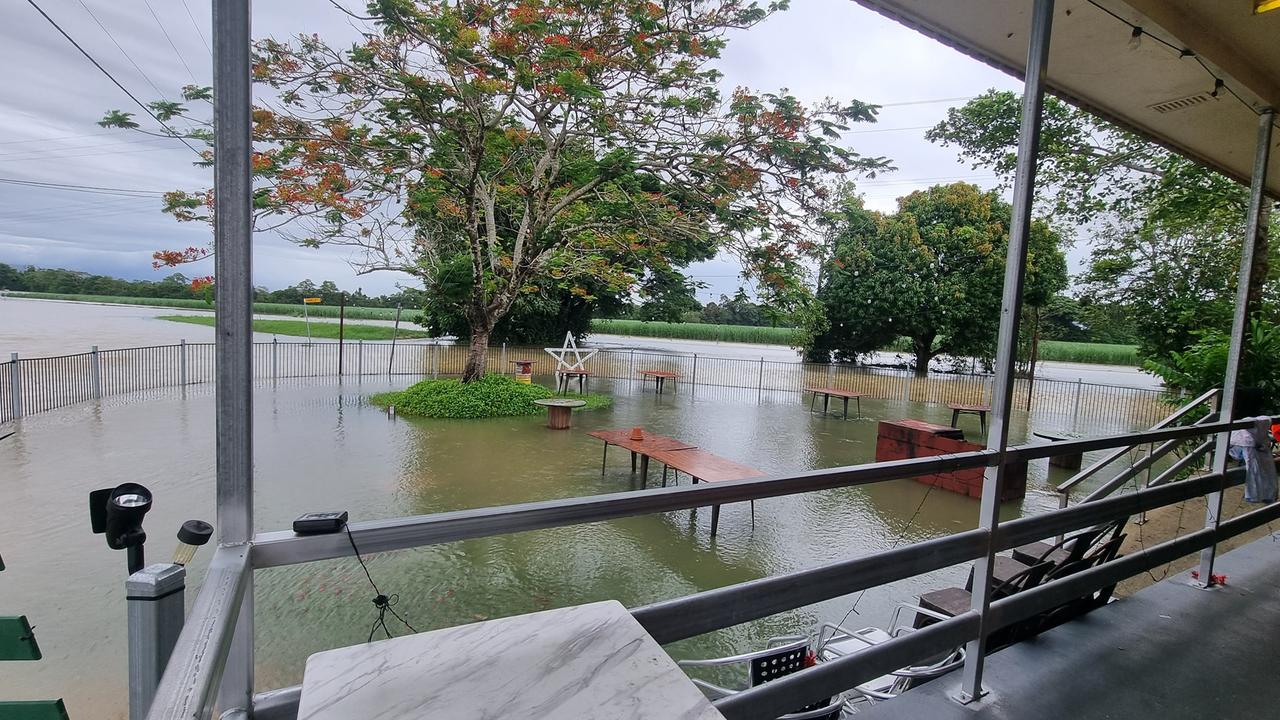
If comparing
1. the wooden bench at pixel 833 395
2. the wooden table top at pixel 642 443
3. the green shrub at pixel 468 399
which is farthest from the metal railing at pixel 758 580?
the green shrub at pixel 468 399

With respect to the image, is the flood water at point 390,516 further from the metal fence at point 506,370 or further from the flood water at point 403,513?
the metal fence at point 506,370

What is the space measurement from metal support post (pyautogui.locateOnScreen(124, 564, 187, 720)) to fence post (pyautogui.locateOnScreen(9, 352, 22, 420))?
1011 cm

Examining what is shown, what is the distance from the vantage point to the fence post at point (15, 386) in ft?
25.2

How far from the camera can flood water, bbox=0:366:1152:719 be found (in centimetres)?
328

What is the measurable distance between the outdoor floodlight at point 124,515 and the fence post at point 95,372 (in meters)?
11.4

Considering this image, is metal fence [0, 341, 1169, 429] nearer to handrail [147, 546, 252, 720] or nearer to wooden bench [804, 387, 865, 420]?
wooden bench [804, 387, 865, 420]

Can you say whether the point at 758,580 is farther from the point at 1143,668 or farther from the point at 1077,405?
the point at 1077,405

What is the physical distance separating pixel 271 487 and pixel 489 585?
305cm

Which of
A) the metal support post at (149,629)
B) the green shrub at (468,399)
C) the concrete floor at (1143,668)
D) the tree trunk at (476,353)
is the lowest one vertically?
the green shrub at (468,399)

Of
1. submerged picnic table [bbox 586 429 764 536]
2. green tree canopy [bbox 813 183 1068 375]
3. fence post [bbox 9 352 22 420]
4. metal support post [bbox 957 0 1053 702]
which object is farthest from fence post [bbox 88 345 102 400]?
green tree canopy [bbox 813 183 1068 375]

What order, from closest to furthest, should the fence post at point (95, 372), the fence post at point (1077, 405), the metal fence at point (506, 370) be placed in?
the metal fence at point (506, 370) → the fence post at point (95, 372) → the fence post at point (1077, 405)

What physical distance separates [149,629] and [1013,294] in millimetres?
2021

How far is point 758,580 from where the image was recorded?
124 centimetres

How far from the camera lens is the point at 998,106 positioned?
9.02m
